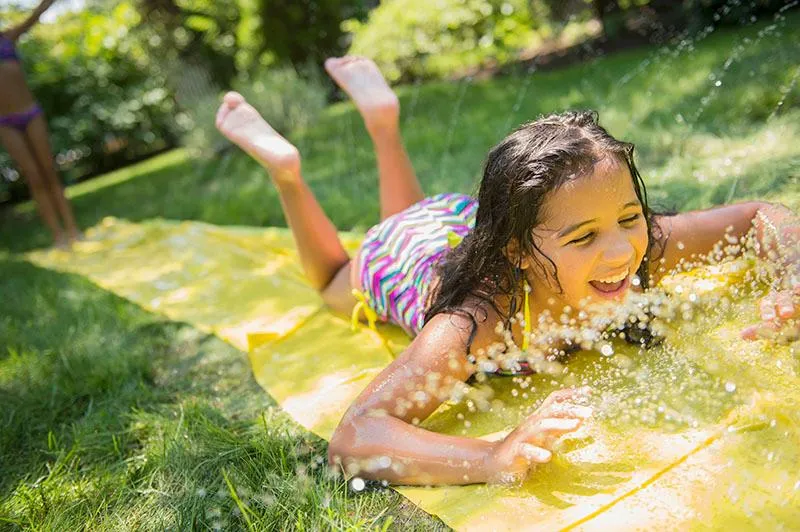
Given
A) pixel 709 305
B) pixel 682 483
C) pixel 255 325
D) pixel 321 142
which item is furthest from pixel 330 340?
pixel 321 142

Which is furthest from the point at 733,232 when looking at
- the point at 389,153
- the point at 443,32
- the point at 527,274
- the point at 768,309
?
the point at 443,32

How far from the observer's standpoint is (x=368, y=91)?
3531mm

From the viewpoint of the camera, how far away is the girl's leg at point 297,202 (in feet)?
10.1

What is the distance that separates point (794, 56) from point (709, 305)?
12.2 ft

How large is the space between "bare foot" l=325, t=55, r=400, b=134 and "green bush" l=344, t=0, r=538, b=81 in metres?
4.20

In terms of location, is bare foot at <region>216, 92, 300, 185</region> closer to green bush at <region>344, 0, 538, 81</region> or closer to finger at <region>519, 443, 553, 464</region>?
finger at <region>519, 443, 553, 464</region>

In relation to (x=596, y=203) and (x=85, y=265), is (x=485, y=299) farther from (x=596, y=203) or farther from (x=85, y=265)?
(x=85, y=265)

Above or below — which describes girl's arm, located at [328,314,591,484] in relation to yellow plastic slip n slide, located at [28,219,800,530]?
above

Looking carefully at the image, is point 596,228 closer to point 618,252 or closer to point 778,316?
point 618,252

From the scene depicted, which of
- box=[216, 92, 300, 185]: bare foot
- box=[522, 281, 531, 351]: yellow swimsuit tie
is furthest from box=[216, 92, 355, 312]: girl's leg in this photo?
box=[522, 281, 531, 351]: yellow swimsuit tie

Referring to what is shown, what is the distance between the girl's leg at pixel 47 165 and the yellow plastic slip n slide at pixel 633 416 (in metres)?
3.34

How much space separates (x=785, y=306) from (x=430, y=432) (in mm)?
1064

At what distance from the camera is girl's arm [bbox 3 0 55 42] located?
18.1 feet

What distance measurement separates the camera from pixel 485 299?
2.17 m
